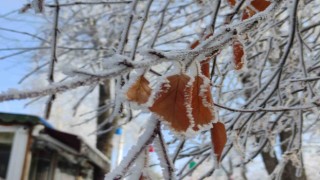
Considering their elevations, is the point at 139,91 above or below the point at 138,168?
above

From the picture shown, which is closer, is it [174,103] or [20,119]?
[174,103]

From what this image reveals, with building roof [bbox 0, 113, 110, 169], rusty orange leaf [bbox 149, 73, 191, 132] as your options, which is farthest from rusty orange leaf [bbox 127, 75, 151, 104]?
building roof [bbox 0, 113, 110, 169]

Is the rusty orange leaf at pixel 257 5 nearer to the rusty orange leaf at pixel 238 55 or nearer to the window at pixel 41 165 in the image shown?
the rusty orange leaf at pixel 238 55

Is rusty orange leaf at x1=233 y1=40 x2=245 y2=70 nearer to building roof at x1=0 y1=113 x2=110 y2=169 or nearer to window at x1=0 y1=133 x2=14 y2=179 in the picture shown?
building roof at x1=0 y1=113 x2=110 y2=169

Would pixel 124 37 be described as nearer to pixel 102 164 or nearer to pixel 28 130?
pixel 28 130

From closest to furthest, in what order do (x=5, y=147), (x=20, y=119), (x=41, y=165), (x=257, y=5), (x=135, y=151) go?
(x=135, y=151) < (x=257, y=5) < (x=20, y=119) < (x=5, y=147) < (x=41, y=165)

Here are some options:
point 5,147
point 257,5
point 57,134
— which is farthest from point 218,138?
point 57,134

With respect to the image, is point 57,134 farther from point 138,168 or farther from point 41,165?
point 138,168
